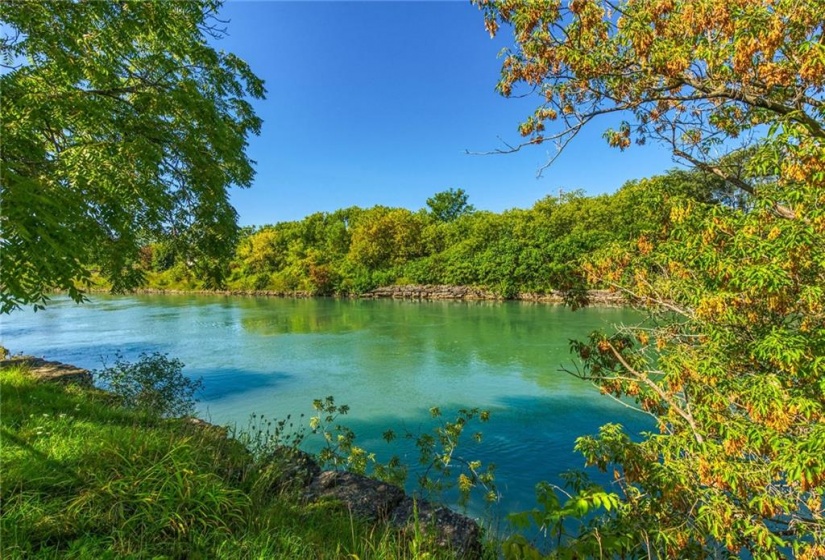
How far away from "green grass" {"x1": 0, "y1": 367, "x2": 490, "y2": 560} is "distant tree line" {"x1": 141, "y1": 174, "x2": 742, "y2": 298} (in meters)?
24.6

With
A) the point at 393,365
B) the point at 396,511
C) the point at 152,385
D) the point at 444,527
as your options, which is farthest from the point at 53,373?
the point at 393,365

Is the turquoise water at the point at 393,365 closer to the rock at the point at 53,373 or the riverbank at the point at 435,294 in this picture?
the rock at the point at 53,373

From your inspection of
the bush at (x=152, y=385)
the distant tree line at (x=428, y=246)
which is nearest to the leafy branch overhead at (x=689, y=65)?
the bush at (x=152, y=385)

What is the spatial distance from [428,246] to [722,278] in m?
40.1

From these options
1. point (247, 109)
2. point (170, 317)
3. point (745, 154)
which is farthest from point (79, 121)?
point (170, 317)

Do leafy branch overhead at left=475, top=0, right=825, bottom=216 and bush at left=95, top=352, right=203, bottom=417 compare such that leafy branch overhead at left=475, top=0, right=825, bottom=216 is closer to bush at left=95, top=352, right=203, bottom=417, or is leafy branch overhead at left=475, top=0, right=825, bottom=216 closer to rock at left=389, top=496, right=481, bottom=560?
rock at left=389, top=496, right=481, bottom=560

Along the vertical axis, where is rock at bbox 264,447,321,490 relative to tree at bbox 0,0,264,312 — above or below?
below

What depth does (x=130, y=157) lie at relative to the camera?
4.00 m

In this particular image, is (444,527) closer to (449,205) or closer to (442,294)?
(442,294)

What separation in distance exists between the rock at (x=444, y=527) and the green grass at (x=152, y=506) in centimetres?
20

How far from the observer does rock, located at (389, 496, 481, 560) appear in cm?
275

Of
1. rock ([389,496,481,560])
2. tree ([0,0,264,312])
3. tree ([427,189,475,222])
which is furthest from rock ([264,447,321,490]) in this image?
tree ([427,189,475,222])

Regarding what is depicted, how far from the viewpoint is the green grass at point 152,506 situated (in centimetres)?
204

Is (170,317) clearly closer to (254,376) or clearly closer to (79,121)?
(254,376)
